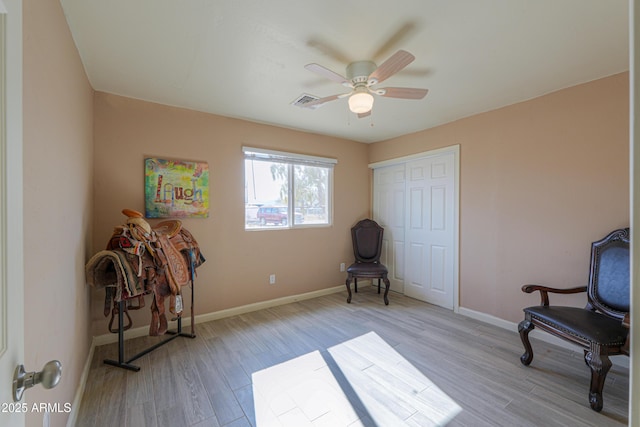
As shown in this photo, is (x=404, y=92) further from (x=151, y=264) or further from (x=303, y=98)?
(x=151, y=264)

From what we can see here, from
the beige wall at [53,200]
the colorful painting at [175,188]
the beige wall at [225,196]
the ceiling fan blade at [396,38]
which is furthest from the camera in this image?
the colorful painting at [175,188]

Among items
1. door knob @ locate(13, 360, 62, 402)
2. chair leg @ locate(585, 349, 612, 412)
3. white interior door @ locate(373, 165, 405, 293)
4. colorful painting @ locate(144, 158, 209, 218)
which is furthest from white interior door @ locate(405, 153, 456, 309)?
door knob @ locate(13, 360, 62, 402)

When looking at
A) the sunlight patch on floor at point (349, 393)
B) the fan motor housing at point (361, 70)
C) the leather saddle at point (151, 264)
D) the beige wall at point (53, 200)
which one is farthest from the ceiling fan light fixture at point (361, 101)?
the sunlight patch on floor at point (349, 393)

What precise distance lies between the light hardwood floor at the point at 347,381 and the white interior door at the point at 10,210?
4.82 ft

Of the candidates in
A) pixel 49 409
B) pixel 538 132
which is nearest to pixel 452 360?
pixel 538 132

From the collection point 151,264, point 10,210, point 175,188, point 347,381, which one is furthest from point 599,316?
point 175,188

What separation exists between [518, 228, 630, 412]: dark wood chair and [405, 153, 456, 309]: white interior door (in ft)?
4.13

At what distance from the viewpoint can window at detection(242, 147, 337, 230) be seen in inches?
139

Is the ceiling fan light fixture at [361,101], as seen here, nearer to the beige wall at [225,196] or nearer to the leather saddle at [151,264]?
the beige wall at [225,196]

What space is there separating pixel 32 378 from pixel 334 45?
7.12 ft

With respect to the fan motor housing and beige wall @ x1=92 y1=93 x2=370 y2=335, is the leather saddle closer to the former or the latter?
beige wall @ x1=92 y1=93 x2=370 y2=335

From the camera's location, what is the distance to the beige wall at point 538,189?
7.66 feet

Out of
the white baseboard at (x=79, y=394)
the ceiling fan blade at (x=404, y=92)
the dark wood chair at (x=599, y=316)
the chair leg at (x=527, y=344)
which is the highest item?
the ceiling fan blade at (x=404, y=92)

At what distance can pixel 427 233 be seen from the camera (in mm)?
3852
